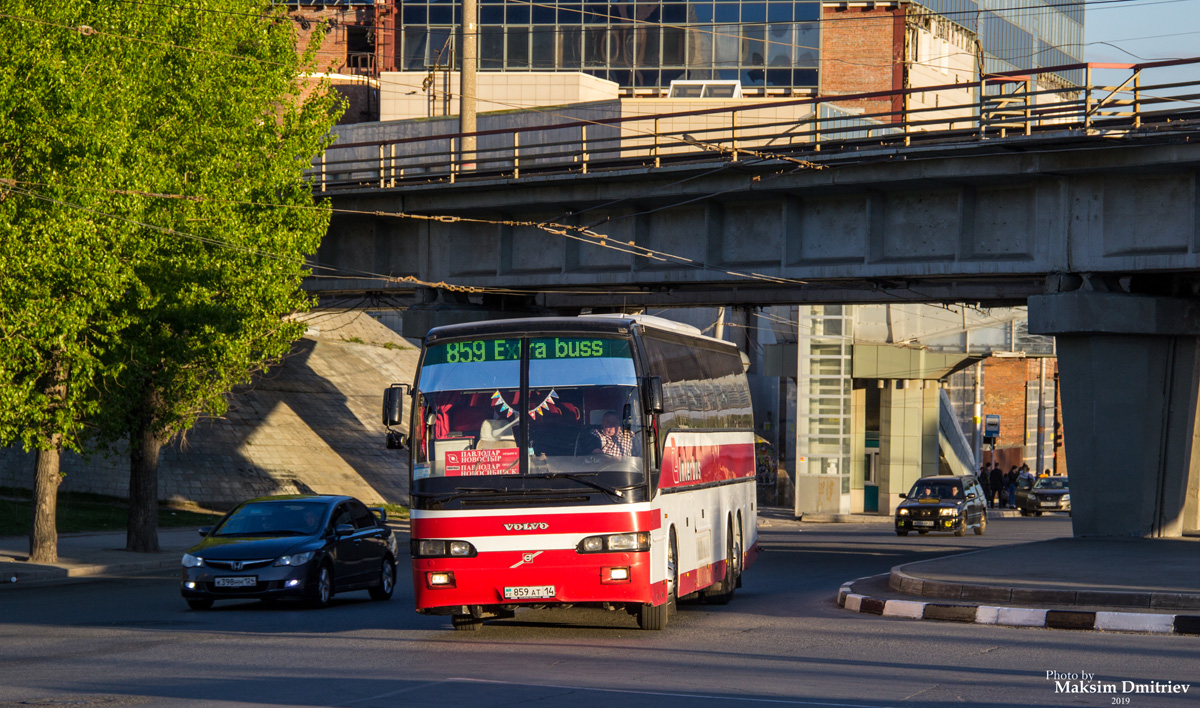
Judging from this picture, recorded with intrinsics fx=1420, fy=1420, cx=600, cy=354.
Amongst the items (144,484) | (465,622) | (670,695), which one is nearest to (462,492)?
(465,622)

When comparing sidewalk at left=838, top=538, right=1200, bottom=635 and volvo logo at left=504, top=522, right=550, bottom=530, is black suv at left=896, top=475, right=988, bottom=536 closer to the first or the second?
sidewalk at left=838, top=538, right=1200, bottom=635

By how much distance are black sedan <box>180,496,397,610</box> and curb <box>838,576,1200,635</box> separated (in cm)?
631

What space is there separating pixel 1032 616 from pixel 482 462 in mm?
5995

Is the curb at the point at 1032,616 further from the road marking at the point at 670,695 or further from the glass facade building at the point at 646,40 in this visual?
the glass facade building at the point at 646,40

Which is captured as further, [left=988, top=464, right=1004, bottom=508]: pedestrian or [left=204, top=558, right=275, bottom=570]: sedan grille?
[left=988, top=464, right=1004, bottom=508]: pedestrian

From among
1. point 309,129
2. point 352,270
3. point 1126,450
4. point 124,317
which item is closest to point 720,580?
point 1126,450

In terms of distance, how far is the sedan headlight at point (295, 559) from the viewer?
17.1m

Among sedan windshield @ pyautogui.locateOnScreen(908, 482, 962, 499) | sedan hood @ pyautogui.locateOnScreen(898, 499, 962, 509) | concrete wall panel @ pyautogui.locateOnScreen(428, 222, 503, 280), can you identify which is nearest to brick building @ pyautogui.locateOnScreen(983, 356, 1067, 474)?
sedan windshield @ pyautogui.locateOnScreen(908, 482, 962, 499)

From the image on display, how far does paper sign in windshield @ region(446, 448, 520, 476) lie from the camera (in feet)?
45.0

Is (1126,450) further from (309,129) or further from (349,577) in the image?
(309,129)

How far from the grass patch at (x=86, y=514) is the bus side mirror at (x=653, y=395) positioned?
20.8 meters

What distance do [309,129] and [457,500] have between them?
644 inches

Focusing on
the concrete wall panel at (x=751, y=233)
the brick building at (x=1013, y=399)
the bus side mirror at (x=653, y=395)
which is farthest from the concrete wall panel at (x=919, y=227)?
the brick building at (x=1013, y=399)

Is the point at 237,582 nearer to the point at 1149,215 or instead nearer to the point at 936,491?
the point at 1149,215
